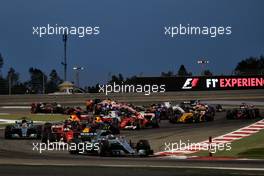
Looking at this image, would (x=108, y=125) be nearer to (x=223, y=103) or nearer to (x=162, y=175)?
(x=162, y=175)

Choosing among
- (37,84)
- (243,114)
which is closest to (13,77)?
(37,84)

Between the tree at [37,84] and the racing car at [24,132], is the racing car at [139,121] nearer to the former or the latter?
the racing car at [24,132]

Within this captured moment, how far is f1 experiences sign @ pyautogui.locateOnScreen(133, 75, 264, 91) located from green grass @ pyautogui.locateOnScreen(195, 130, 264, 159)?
92.9 ft

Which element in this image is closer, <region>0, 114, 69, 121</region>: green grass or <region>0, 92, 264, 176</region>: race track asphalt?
<region>0, 92, 264, 176</region>: race track asphalt

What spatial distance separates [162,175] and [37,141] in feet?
51.4

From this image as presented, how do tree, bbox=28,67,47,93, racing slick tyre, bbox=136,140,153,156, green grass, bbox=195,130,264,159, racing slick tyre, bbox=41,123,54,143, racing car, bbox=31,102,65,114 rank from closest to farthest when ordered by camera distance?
racing slick tyre, bbox=136,140,153,156 → green grass, bbox=195,130,264,159 → racing slick tyre, bbox=41,123,54,143 → racing car, bbox=31,102,65,114 → tree, bbox=28,67,47,93

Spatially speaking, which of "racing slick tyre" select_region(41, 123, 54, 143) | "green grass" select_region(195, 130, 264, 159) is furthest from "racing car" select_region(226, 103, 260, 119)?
"racing slick tyre" select_region(41, 123, 54, 143)

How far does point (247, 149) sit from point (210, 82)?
114 ft

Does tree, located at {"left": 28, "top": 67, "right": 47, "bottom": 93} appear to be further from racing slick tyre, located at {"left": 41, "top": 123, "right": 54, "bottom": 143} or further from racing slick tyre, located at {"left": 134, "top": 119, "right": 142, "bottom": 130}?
racing slick tyre, located at {"left": 41, "top": 123, "right": 54, "bottom": 143}

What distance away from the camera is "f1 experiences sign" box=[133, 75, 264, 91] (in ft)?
193

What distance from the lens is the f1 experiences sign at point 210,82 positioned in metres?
58.9

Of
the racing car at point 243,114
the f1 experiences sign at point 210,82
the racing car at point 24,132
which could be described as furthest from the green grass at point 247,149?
the f1 experiences sign at point 210,82

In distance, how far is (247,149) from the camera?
25.3m

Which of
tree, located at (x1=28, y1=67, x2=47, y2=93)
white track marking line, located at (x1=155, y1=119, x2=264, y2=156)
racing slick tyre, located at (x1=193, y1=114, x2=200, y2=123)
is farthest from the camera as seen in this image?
tree, located at (x1=28, y1=67, x2=47, y2=93)
